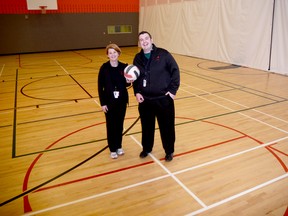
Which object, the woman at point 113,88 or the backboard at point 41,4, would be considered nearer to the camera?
the woman at point 113,88

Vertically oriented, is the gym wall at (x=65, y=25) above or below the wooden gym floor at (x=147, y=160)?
above

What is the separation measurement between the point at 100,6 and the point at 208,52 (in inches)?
348

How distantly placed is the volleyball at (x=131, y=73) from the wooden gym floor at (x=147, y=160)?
1.30 metres

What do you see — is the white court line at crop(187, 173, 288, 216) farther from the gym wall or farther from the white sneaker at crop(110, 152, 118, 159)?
the gym wall

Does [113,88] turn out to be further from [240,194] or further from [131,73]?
[240,194]

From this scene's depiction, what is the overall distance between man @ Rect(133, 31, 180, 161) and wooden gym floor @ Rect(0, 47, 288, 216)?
0.74 metres

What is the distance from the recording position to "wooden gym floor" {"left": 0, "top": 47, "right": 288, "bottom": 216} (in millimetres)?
3043

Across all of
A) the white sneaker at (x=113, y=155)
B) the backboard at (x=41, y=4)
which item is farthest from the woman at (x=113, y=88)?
the backboard at (x=41, y=4)

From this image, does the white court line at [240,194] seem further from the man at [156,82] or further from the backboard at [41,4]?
the backboard at [41,4]

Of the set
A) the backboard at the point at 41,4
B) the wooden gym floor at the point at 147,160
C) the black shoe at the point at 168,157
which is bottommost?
the wooden gym floor at the point at 147,160

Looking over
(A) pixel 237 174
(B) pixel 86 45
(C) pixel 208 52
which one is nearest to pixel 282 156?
(A) pixel 237 174

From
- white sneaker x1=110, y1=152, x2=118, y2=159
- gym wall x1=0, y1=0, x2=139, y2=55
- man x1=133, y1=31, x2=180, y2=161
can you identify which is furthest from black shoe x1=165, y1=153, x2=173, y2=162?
gym wall x1=0, y1=0, x2=139, y2=55

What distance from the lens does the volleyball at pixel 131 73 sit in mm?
3418

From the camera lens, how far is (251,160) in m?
3.93
